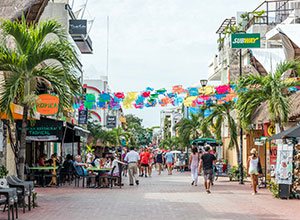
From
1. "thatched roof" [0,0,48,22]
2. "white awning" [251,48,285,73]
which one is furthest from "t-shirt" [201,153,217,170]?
"white awning" [251,48,285,73]

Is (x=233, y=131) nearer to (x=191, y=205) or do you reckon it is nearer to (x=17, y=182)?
(x=191, y=205)

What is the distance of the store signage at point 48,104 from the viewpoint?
1639 cm

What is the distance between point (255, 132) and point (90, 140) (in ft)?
106

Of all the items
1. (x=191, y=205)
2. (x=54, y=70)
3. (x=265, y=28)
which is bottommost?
(x=191, y=205)

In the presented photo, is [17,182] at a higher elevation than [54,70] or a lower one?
lower

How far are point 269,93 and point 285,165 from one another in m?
3.64

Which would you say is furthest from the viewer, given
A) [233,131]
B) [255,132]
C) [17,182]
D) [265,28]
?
[265,28]

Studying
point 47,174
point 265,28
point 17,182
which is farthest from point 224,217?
point 265,28

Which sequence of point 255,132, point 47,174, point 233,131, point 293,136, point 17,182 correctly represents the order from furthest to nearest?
point 255,132 → point 233,131 → point 47,174 → point 293,136 → point 17,182

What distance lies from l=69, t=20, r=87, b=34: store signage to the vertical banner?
3408 centimetres

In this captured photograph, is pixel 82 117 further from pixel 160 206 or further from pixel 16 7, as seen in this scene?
pixel 160 206

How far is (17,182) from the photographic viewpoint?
15.2 metres

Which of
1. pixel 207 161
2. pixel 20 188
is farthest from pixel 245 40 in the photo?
pixel 20 188

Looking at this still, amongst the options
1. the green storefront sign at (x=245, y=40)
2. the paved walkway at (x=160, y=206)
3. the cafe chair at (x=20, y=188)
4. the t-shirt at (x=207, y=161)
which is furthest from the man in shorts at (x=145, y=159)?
the cafe chair at (x=20, y=188)
